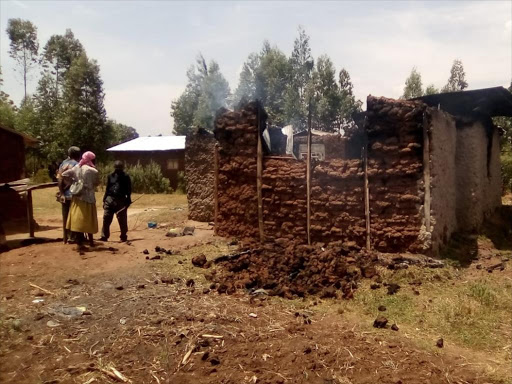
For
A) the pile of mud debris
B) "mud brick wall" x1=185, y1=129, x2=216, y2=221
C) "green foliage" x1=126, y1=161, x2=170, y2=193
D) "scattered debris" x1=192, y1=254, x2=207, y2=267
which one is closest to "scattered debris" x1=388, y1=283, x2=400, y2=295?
the pile of mud debris

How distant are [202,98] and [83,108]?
39.4 ft

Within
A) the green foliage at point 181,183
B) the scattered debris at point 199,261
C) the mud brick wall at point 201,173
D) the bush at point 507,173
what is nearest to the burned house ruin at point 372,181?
the scattered debris at point 199,261

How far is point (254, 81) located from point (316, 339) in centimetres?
3176

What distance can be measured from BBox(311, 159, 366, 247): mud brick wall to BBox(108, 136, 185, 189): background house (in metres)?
16.9

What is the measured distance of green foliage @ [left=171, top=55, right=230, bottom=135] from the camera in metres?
36.3

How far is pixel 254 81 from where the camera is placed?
3469 centimetres

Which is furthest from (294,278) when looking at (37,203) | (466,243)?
(37,203)

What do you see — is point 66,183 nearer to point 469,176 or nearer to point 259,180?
point 259,180

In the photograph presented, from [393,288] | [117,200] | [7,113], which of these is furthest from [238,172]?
[7,113]

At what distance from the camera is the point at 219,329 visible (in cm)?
488

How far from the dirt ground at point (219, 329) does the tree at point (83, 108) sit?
72.0 feet

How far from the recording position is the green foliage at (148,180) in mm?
22891

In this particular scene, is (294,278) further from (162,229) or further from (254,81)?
(254,81)

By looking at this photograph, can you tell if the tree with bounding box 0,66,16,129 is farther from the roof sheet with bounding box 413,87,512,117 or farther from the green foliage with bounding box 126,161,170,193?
the roof sheet with bounding box 413,87,512,117
